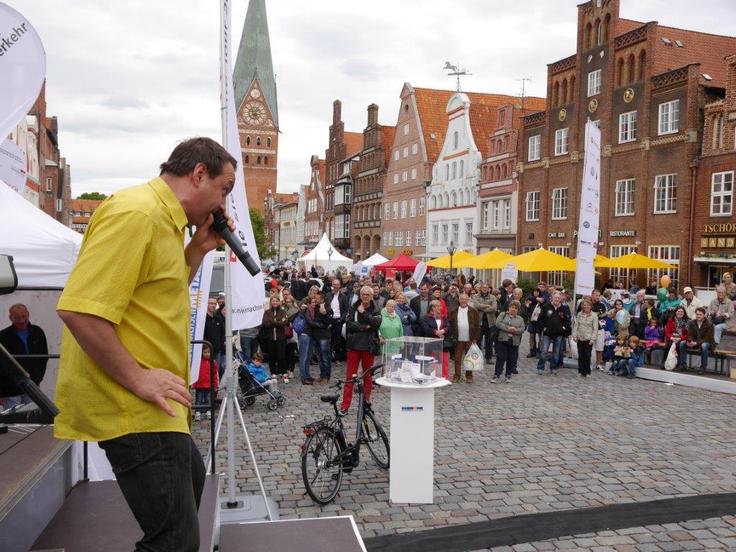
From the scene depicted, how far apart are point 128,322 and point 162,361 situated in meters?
0.18

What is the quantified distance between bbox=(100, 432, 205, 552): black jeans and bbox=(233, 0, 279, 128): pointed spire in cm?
9890

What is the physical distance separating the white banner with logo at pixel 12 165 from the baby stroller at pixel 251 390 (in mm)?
4176

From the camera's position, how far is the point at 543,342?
15.5 meters

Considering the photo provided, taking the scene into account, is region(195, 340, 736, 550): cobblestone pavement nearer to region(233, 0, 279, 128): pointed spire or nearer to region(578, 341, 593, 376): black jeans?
region(578, 341, 593, 376): black jeans

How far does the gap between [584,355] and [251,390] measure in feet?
25.4

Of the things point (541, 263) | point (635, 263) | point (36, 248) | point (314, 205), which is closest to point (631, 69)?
point (635, 263)

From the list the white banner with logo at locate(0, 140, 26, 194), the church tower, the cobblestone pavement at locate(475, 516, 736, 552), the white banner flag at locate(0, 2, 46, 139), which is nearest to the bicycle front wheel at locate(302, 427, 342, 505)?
the cobblestone pavement at locate(475, 516, 736, 552)

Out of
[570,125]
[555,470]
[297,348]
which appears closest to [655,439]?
[555,470]

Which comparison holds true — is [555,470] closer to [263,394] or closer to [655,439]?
[655,439]

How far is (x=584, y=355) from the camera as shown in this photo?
14.9 m

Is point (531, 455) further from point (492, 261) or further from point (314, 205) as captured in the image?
point (314, 205)

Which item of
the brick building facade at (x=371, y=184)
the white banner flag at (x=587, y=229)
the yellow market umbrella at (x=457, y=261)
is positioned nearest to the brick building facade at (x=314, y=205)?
the brick building facade at (x=371, y=184)

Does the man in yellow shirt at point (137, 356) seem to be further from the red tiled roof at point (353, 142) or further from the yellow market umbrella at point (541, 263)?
the red tiled roof at point (353, 142)

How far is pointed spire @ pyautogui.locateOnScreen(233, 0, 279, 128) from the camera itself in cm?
9806
